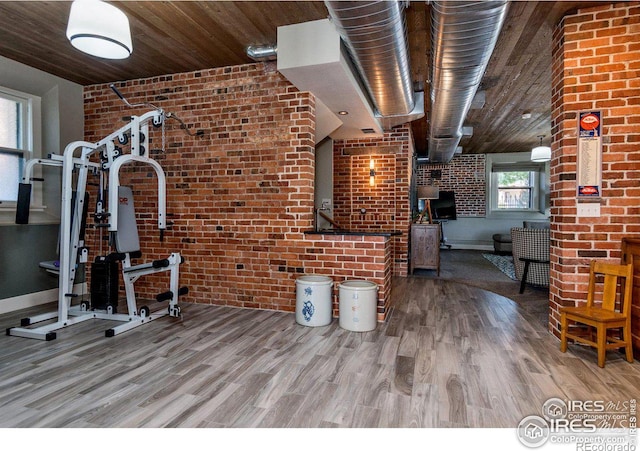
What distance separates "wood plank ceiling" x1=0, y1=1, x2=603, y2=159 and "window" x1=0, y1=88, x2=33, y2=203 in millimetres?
503

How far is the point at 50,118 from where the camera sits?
4.34m

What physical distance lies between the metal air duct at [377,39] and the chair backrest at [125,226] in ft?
8.89

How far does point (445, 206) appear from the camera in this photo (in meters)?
10.7

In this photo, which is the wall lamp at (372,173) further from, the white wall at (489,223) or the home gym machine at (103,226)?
the white wall at (489,223)

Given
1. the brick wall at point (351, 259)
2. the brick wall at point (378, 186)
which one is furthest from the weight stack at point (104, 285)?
the brick wall at point (378, 186)

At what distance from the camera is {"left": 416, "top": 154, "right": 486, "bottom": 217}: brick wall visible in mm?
10625

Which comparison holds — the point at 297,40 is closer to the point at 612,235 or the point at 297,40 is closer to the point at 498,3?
the point at 498,3

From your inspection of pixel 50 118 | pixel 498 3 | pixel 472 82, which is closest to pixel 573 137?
pixel 472 82

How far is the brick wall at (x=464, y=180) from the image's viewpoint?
10625 millimetres

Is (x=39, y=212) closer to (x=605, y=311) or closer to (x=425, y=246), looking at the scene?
(x=425, y=246)

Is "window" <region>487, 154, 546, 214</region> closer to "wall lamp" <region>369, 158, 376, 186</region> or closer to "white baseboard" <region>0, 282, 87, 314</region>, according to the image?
"wall lamp" <region>369, 158, 376, 186</region>

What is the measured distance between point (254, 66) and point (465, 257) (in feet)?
23.0

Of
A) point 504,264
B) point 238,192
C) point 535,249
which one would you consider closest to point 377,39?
point 238,192

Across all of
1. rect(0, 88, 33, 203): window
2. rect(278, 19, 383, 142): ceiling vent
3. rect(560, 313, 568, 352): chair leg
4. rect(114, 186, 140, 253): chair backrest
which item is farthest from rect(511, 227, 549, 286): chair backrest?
rect(0, 88, 33, 203): window
